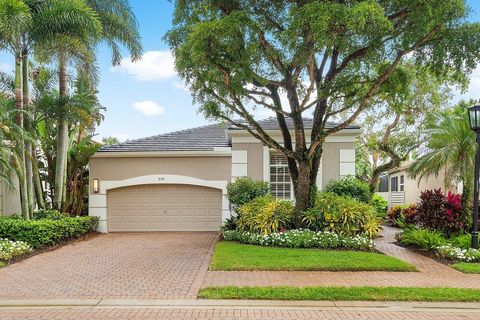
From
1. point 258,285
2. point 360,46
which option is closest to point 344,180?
point 360,46

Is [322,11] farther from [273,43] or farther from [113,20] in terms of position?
[113,20]

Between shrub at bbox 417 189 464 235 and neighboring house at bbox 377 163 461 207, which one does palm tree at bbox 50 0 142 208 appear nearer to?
shrub at bbox 417 189 464 235

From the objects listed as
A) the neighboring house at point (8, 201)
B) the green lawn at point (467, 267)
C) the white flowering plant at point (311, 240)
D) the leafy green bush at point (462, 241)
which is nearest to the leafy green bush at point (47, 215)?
the neighboring house at point (8, 201)

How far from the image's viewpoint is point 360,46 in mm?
10188

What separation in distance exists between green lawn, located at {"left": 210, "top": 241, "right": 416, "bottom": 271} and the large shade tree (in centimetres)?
270

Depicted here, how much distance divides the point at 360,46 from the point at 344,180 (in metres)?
5.71

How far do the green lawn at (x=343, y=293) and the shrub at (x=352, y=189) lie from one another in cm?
723

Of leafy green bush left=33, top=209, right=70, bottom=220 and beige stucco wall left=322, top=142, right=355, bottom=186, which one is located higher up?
beige stucco wall left=322, top=142, right=355, bottom=186

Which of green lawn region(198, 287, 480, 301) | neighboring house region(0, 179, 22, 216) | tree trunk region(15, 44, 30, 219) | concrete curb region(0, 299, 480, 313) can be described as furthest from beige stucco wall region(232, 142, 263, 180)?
concrete curb region(0, 299, 480, 313)

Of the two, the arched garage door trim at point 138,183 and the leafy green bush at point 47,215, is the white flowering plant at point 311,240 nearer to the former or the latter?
the arched garage door trim at point 138,183

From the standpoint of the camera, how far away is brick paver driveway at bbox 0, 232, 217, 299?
6.71 m

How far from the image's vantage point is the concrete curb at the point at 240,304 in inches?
235

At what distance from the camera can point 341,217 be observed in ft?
38.0

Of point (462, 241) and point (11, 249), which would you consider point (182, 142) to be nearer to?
point (11, 249)
